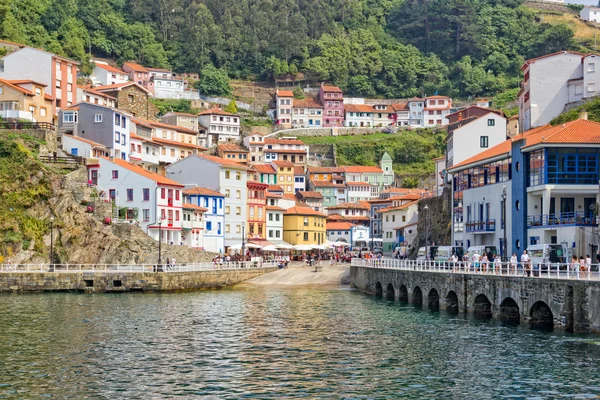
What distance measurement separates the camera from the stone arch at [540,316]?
4606 cm

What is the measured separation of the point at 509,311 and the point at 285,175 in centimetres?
10373

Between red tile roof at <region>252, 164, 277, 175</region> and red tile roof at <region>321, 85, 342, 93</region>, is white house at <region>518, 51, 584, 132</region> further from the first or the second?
red tile roof at <region>321, 85, 342, 93</region>

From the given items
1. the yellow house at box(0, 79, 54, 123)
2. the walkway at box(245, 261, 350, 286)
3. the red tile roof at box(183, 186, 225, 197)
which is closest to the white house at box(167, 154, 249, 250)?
the red tile roof at box(183, 186, 225, 197)

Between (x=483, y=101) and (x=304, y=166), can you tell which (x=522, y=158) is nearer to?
(x=304, y=166)

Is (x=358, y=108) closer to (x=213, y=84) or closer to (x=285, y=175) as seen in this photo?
(x=213, y=84)

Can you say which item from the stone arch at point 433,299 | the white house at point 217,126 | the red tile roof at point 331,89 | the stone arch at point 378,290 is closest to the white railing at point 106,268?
the stone arch at point 378,290

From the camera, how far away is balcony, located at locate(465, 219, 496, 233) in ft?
231

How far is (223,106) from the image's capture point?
7146 inches

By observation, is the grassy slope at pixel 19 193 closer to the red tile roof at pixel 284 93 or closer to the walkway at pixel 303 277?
the walkway at pixel 303 277

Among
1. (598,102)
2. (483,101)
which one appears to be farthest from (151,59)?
(598,102)

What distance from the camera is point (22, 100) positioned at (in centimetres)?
10138

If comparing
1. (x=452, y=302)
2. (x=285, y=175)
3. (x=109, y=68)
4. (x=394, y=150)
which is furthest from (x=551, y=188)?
(x=109, y=68)

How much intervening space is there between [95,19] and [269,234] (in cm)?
9608

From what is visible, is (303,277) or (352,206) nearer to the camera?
(303,277)
